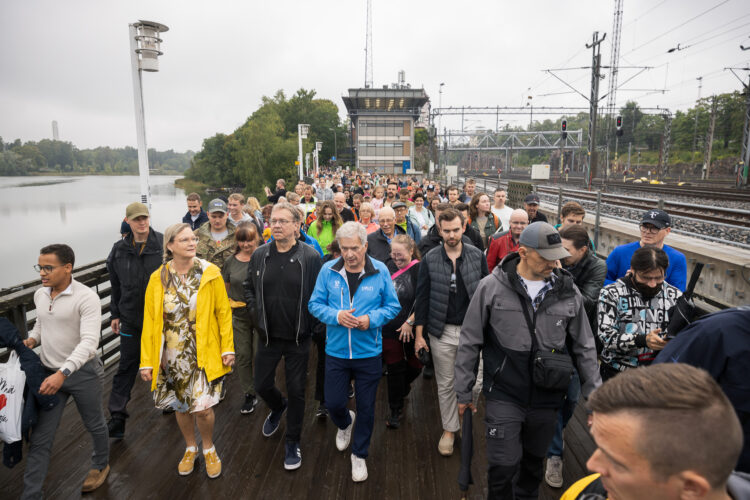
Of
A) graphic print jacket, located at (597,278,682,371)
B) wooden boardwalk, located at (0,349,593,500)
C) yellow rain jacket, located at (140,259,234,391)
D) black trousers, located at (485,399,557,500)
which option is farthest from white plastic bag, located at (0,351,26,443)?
graphic print jacket, located at (597,278,682,371)

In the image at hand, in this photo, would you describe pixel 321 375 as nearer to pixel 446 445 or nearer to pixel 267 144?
pixel 446 445

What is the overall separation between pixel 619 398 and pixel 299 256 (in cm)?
274

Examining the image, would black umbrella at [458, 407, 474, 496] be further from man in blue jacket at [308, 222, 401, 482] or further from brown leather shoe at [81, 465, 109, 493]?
brown leather shoe at [81, 465, 109, 493]

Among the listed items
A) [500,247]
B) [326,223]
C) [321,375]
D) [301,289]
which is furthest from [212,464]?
[500,247]

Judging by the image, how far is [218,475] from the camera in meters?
3.23

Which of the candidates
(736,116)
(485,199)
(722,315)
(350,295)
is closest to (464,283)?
(350,295)

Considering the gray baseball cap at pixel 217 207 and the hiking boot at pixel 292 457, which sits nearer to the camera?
the hiking boot at pixel 292 457

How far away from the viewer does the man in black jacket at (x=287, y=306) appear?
3.35 m

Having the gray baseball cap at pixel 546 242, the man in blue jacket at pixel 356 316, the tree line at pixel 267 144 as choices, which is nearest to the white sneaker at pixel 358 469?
the man in blue jacket at pixel 356 316

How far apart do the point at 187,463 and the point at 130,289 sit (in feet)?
5.24

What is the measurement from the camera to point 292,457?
333 cm

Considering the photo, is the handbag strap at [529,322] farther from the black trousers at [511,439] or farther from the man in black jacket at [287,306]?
the man in black jacket at [287,306]

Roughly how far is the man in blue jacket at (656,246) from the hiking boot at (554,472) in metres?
1.48

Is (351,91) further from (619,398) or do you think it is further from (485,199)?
(619,398)
